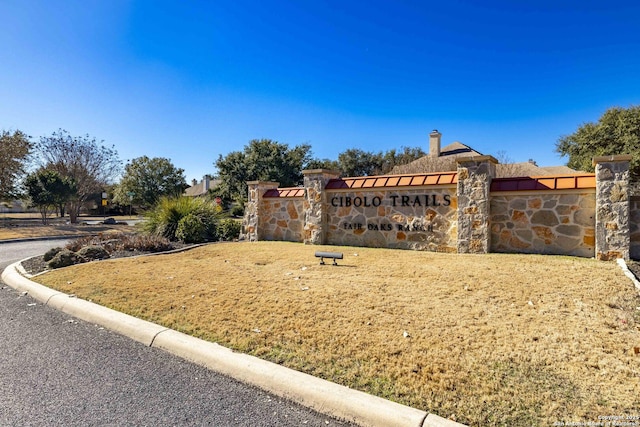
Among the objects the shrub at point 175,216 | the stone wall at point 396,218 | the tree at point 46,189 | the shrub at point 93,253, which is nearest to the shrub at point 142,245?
the shrub at point 93,253

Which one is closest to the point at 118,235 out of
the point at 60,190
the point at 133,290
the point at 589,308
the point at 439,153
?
the point at 133,290

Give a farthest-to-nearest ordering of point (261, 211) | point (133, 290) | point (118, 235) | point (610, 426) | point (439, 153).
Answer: point (439, 153)
point (261, 211)
point (118, 235)
point (133, 290)
point (610, 426)

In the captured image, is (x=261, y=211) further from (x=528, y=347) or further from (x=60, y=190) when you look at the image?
(x=60, y=190)

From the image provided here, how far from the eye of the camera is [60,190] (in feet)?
80.6

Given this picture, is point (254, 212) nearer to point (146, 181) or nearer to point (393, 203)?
point (393, 203)

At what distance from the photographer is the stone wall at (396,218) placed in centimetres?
902

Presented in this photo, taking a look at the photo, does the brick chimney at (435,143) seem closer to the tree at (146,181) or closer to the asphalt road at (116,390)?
the tree at (146,181)

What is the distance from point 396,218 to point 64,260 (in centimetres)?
810

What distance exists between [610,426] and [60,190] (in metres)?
30.0

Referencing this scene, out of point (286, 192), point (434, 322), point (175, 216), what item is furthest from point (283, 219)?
point (434, 322)

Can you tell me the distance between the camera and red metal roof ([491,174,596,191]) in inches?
299

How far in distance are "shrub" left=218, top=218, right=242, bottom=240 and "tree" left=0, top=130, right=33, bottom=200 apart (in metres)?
19.8

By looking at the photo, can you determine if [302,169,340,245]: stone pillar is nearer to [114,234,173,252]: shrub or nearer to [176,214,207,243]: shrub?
[176,214,207,243]: shrub

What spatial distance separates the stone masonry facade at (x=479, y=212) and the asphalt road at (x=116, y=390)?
7.09 metres
